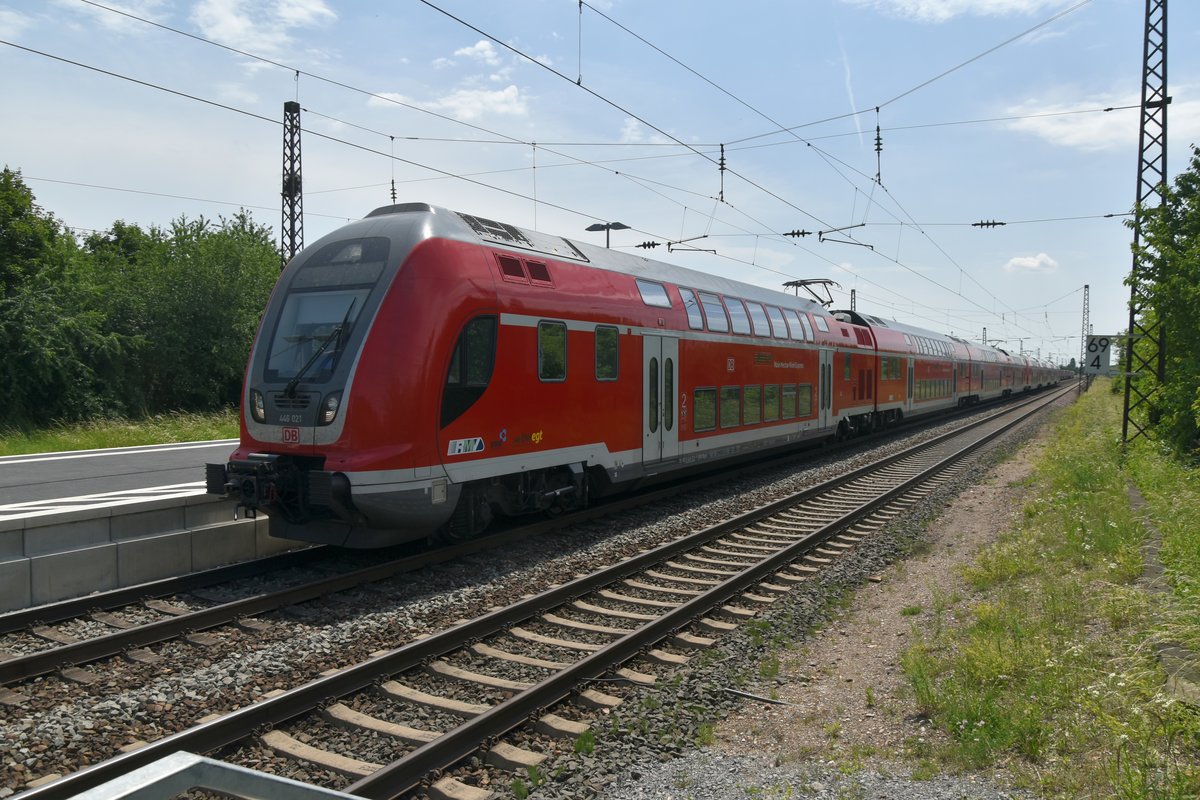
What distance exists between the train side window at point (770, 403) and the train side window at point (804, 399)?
1.41m

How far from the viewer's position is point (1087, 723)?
470 cm

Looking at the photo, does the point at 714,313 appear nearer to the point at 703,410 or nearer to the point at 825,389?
the point at 703,410

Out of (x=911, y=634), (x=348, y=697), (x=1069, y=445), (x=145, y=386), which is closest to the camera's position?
(x=348, y=697)

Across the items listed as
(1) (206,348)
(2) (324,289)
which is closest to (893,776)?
(2) (324,289)

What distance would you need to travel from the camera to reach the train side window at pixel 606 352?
36.8ft

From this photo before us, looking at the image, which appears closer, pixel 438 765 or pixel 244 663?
pixel 438 765

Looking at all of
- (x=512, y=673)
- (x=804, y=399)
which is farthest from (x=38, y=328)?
(x=512, y=673)

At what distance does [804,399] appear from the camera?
18.9m

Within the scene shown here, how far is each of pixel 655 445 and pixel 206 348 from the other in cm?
2066

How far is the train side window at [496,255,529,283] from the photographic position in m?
9.55

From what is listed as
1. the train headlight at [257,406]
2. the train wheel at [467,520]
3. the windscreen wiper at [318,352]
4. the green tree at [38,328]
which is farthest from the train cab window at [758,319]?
the green tree at [38,328]

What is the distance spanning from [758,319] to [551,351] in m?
7.56

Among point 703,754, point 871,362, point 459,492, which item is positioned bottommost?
point 703,754

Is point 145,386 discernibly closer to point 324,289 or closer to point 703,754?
point 324,289
